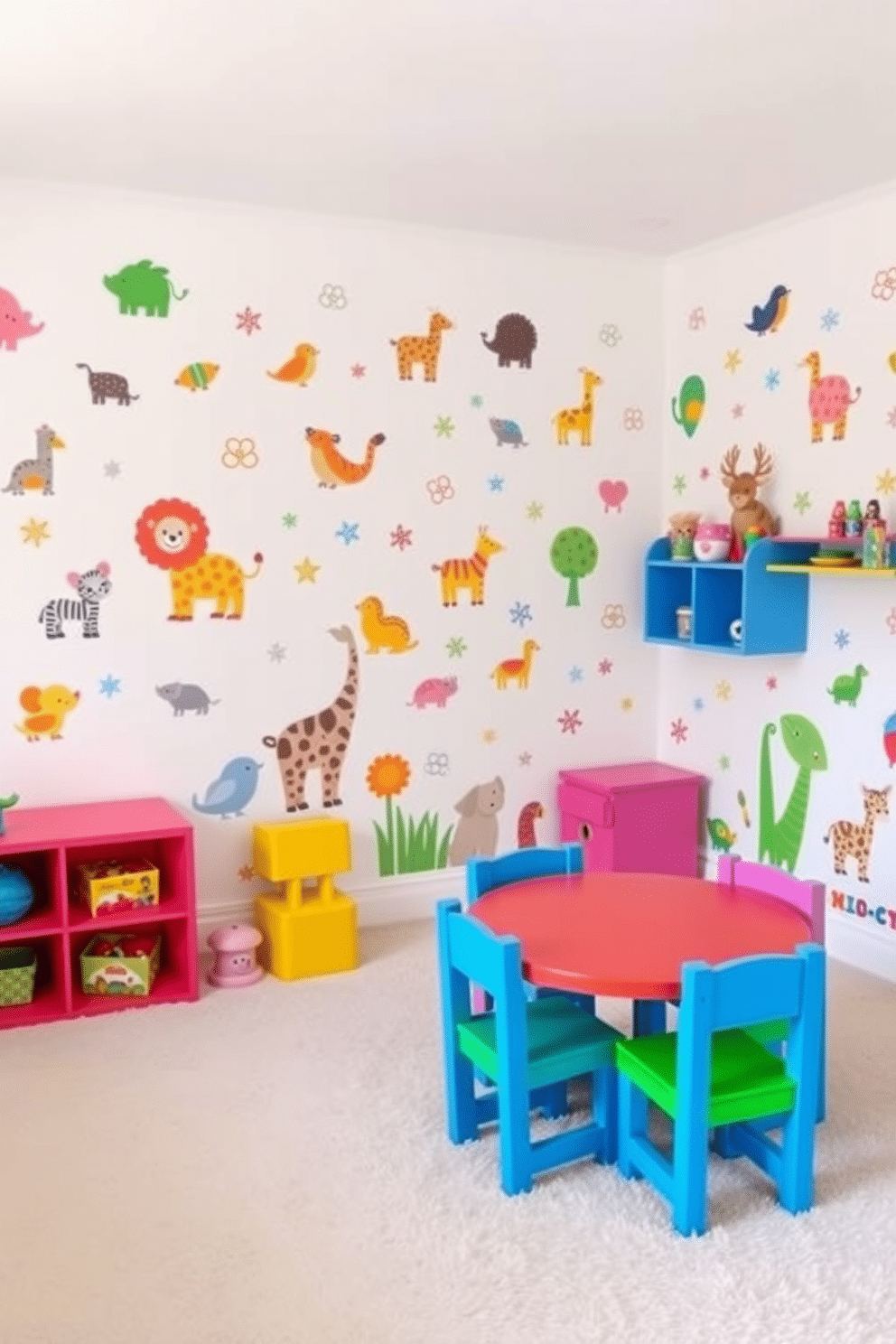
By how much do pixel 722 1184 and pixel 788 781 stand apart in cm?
192

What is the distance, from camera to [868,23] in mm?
2609

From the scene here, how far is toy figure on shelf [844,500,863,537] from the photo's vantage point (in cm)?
382

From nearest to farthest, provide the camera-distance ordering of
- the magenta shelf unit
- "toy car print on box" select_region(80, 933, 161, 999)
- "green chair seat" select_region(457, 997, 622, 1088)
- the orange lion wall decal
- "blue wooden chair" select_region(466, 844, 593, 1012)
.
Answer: "green chair seat" select_region(457, 997, 622, 1088) → "blue wooden chair" select_region(466, 844, 593, 1012) → the magenta shelf unit → "toy car print on box" select_region(80, 933, 161, 999) → the orange lion wall decal

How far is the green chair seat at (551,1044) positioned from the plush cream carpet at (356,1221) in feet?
0.80

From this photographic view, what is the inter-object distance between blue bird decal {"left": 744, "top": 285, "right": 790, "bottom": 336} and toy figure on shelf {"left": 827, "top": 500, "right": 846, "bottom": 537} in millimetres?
735

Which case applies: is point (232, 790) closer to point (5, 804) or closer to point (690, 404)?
point (5, 804)

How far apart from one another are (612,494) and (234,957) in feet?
7.41

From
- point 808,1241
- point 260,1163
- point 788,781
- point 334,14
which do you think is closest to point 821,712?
point 788,781

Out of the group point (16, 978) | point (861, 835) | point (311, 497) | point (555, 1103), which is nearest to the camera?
point (555, 1103)

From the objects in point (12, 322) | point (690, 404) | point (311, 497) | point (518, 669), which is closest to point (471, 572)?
point (518, 669)

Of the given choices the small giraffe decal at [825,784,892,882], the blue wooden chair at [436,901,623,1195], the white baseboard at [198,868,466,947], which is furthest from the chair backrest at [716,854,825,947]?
the white baseboard at [198,868,466,947]

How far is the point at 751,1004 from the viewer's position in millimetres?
2486

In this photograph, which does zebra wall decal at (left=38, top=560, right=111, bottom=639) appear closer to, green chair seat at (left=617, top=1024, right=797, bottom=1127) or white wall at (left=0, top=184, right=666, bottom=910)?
white wall at (left=0, top=184, right=666, bottom=910)

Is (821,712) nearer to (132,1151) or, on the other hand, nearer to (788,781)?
(788,781)
